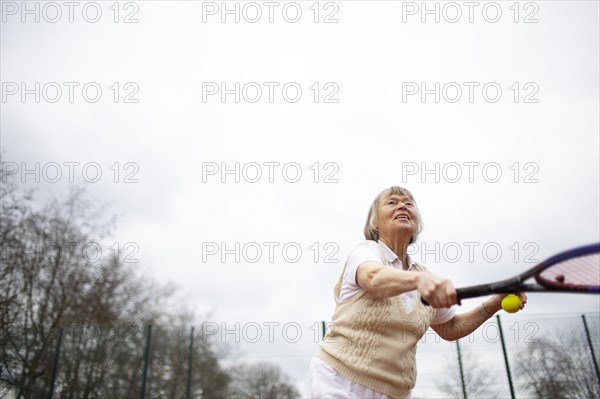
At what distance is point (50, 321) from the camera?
14.3m

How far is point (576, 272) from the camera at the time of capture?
7.70 feet

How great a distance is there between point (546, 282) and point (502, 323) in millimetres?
7613

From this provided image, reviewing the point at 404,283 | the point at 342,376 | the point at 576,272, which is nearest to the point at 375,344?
the point at 342,376

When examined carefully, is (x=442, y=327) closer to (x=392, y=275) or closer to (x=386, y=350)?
(x=386, y=350)

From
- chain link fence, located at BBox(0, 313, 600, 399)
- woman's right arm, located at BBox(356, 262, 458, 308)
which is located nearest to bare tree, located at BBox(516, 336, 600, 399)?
chain link fence, located at BBox(0, 313, 600, 399)

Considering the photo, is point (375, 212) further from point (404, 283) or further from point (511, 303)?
point (404, 283)

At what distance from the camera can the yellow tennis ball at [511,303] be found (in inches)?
92.6

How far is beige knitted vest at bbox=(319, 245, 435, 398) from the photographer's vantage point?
2.07 metres

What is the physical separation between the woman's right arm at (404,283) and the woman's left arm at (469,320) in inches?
38.5

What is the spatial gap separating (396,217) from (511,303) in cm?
74

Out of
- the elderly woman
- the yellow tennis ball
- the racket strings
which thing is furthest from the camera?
the yellow tennis ball

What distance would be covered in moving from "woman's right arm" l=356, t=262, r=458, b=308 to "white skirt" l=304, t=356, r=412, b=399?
0.43 m

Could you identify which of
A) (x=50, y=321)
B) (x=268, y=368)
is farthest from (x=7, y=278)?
(x=268, y=368)

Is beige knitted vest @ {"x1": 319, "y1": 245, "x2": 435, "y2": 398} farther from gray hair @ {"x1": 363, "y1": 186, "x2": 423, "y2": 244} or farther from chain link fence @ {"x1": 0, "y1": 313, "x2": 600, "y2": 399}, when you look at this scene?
chain link fence @ {"x1": 0, "y1": 313, "x2": 600, "y2": 399}
